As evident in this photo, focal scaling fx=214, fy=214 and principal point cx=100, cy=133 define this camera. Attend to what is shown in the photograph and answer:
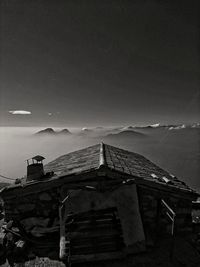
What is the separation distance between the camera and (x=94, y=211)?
8914mm

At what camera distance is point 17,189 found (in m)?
9.86

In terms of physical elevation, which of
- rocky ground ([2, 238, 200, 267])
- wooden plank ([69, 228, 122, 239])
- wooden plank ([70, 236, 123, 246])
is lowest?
rocky ground ([2, 238, 200, 267])

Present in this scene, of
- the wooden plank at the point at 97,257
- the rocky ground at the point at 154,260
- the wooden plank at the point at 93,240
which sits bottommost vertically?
the rocky ground at the point at 154,260

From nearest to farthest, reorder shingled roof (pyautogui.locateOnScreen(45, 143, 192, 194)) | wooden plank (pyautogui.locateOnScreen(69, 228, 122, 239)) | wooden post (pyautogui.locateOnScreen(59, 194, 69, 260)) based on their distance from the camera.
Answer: wooden post (pyautogui.locateOnScreen(59, 194, 69, 260)), wooden plank (pyautogui.locateOnScreen(69, 228, 122, 239)), shingled roof (pyautogui.locateOnScreen(45, 143, 192, 194))

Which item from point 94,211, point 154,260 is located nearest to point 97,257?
point 94,211

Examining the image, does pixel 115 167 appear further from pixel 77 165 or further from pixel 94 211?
pixel 77 165

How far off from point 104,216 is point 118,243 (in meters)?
1.14

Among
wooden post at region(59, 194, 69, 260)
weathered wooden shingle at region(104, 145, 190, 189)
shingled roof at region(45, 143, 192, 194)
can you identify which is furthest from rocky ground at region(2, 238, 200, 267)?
weathered wooden shingle at region(104, 145, 190, 189)

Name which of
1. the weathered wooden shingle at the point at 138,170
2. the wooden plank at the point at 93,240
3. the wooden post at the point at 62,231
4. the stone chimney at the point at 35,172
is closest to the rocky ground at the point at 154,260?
the wooden post at the point at 62,231

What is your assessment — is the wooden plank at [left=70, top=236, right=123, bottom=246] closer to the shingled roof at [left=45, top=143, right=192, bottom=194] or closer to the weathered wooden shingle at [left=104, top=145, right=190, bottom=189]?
the shingled roof at [left=45, top=143, right=192, bottom=194]

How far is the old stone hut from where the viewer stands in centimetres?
825

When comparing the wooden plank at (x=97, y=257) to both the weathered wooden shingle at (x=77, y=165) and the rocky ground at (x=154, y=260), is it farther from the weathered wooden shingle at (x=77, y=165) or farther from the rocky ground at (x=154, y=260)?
the weathered wooden shingle at (x=77, y=165)

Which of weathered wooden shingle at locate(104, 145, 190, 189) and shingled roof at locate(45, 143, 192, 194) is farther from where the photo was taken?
weathered wooden shingle at locate(104, 145, 190, 189)

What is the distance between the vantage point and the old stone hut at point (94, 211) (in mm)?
8250
